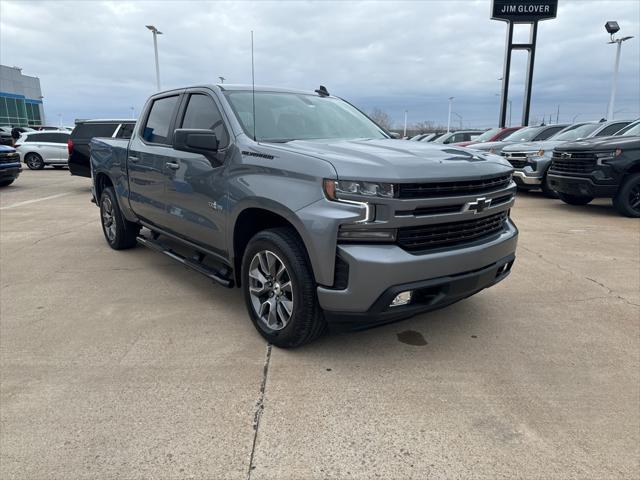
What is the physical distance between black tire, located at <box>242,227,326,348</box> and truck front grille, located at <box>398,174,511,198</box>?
0.77 m

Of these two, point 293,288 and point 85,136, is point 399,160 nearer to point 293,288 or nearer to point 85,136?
point 293,288

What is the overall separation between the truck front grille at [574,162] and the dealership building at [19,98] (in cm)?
5703

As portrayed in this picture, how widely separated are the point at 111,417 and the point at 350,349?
63.1 inches

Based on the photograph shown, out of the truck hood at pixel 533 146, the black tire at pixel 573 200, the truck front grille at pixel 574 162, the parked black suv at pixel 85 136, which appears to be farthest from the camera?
the parked black suv at pixel 85 136

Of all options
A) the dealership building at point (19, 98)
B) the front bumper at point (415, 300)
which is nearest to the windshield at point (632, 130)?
the front bumper at point (415, 300)

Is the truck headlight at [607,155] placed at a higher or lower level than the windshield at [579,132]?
lower

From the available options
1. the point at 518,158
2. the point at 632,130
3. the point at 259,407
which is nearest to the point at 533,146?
the point at 518,158

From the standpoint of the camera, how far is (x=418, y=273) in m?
2.83

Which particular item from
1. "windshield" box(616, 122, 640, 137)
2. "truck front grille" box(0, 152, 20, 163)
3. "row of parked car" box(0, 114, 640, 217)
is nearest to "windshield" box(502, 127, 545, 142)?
"row of parked car" box(0, 114, 640, 217)

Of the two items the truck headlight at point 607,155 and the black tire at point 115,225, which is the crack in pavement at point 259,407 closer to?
the black tire at point 115,225

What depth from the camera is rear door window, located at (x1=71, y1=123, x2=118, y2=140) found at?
492 inches

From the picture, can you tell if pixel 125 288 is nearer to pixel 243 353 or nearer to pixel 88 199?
pixel 243 353

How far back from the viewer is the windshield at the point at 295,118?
3.79m

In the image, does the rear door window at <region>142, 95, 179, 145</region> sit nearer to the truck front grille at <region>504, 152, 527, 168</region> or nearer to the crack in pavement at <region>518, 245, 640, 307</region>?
the crack in pavement at <region>518, 245, 640, 307</region>
